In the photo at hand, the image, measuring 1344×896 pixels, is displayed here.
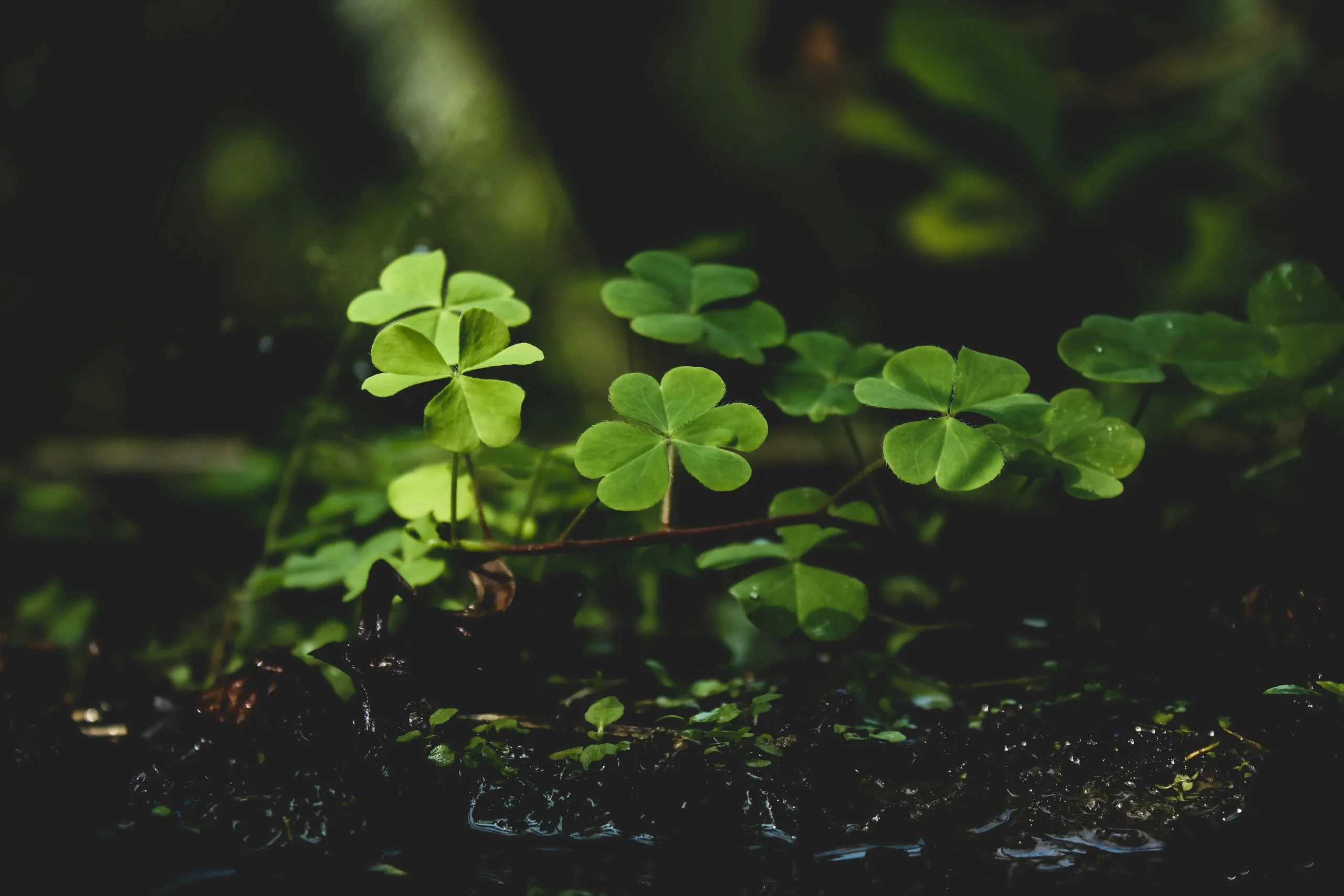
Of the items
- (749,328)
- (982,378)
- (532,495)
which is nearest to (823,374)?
(749,328)

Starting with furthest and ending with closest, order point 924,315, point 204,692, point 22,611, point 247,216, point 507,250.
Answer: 1. point 247,216
2. point 924,315
3. point 507,250
4. point 22,611
5. point 204,692

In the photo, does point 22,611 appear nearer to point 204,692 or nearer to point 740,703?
point 204,692

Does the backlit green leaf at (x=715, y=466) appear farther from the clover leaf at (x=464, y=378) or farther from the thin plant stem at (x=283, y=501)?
the thin plant stem at (x=283, y=501)

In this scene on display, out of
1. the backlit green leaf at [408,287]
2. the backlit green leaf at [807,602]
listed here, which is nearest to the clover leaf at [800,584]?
the backlit green leaf at [807,602]

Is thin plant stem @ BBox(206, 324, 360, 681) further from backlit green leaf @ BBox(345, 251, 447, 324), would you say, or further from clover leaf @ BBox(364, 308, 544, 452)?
clover leaf @ BBox(364, 308, 544, 452)

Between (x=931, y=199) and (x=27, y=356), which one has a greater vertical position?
(x=931, y=199)

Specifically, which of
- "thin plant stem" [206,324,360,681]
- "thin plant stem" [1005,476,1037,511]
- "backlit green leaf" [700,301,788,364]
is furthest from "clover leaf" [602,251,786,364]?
"thin plant stem" [206,324,360,681]

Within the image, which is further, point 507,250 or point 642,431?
point 507,250

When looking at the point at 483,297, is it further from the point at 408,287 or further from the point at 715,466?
the point at 715,466

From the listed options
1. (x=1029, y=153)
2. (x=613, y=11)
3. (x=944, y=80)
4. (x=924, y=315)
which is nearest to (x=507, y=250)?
(x=613, y=11)
